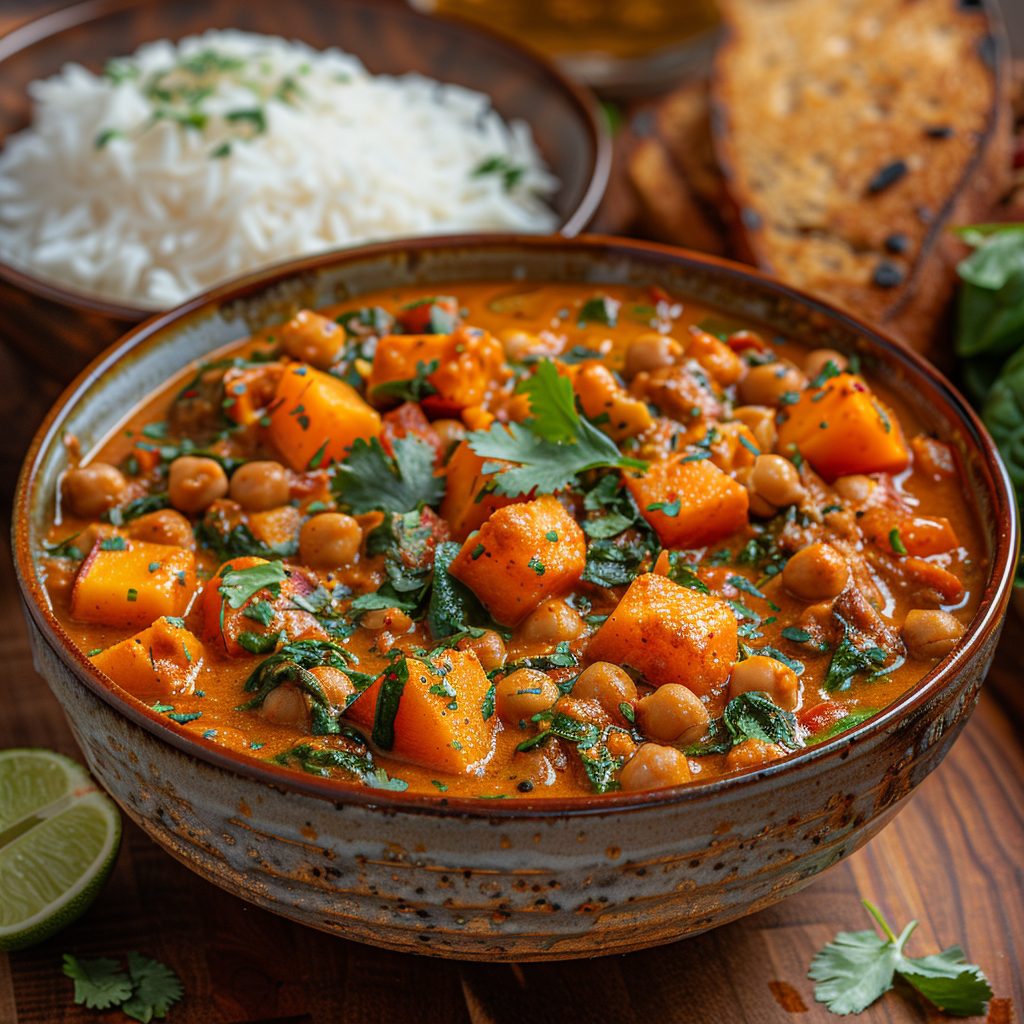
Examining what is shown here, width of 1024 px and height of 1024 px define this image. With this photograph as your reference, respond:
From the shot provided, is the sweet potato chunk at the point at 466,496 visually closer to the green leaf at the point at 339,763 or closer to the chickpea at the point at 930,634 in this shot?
the green leaf at the point at 339,763

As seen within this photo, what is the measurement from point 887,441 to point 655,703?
0.98 metres

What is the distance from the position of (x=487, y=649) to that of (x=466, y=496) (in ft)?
1.43

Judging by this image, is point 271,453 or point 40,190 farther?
point 40,190

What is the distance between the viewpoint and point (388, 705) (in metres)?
2.38

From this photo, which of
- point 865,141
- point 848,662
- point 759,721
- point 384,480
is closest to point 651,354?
point 384,480

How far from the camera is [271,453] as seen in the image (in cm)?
315

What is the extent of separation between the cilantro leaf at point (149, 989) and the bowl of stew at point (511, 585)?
351mm

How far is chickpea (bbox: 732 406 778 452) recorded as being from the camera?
10.1 ft

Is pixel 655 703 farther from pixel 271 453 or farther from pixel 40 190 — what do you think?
pixel 40 190

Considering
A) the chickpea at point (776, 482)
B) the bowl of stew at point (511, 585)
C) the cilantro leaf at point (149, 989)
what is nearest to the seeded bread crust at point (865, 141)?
the bowl of stew at point (511, 585)

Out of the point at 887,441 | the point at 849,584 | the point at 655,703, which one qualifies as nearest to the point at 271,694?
the point at 655,703

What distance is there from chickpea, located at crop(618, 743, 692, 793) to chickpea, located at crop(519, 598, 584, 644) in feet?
1.19

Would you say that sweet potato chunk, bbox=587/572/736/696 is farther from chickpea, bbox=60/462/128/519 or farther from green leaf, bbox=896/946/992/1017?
chickpea, bbox=60/462/128/519

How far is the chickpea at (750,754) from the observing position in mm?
2307
